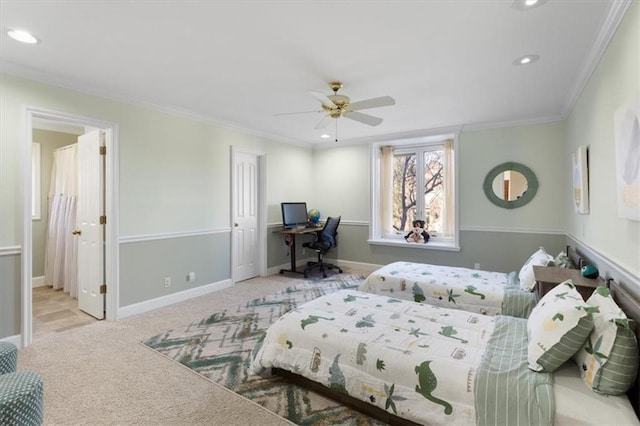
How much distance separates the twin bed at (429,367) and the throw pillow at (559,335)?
0.06m

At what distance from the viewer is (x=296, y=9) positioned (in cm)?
199

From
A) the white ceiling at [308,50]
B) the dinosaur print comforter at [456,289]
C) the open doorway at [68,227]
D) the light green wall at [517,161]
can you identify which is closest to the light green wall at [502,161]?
the light green wall at [517,161]

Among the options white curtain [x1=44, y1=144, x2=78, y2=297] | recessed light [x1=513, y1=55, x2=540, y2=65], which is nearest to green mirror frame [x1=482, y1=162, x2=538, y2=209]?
recessed light [x1=513, y1=55, x2=540, y2=65]

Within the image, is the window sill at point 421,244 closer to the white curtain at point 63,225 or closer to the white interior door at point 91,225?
the white interior door at point 91,225

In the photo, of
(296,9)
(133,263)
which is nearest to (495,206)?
(296,9)

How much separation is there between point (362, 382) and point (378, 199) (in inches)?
176

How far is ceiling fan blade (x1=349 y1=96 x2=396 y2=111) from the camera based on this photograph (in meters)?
2.84

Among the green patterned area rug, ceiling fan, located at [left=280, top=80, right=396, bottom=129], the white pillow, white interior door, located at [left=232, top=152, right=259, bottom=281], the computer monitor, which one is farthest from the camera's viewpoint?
the computer monitor

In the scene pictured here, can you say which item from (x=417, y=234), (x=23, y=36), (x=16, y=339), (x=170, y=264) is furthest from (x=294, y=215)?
(x=23, y=36)

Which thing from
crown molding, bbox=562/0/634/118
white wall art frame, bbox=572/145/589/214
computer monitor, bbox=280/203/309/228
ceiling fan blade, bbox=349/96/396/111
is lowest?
computer monitor, bbox=280/203/309/228

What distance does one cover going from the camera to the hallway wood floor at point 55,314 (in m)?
3.36

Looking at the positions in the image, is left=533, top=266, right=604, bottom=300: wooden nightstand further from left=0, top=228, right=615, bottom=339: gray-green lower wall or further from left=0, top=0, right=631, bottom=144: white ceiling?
left=0, top=228, right=615, bottom=339: gray-green lower wall

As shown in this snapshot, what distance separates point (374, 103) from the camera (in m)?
2.95

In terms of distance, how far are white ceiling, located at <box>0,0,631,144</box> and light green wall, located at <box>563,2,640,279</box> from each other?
0.16 meters
